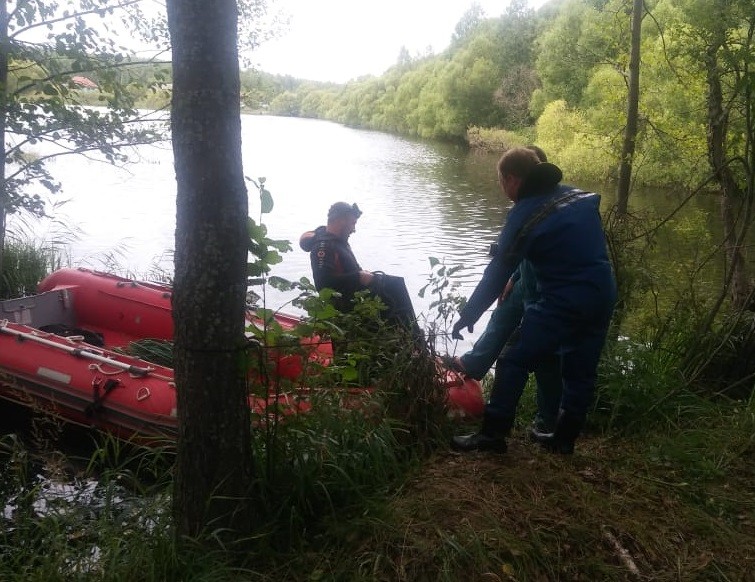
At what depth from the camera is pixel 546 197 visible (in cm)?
289

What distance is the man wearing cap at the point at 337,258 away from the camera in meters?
4.45

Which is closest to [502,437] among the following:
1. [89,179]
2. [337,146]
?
[89,179]

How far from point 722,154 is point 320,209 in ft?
40.2

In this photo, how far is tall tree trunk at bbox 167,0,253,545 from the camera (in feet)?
6.86

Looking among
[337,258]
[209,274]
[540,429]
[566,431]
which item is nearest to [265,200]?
[209,274]

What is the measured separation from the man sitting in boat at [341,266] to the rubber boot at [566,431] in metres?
1.41

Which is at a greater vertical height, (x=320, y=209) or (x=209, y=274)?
(x=209, y=274)

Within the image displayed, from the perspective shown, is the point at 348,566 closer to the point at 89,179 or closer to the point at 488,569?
the point at 488,569

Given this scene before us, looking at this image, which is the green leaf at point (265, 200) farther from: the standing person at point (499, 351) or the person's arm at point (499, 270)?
the standing person at point (499, 351)

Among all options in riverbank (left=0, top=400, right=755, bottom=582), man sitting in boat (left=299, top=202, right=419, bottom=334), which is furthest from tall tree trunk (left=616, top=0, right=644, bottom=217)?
riverbank (left=0, top=400, right=755, bottom=582)

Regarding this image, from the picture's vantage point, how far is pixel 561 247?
2826mm

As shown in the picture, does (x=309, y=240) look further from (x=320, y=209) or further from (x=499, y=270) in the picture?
(x=320, y=209)

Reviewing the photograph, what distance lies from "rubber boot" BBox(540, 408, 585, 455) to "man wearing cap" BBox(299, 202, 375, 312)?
5.67 ft

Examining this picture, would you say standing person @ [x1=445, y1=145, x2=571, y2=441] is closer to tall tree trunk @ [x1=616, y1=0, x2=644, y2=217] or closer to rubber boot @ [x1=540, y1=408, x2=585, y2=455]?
rubber boot @ [x1=540, y1=408, x2=585, y2=455]
